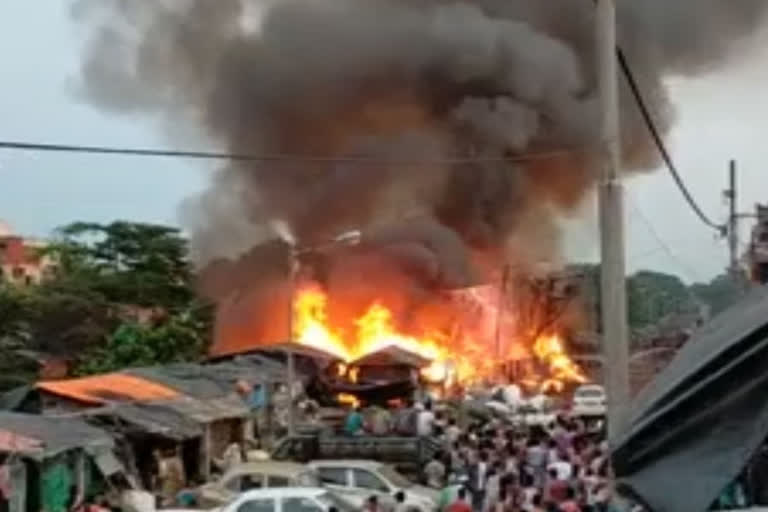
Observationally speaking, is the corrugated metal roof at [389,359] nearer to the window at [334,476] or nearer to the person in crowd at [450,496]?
the window at [334,476]

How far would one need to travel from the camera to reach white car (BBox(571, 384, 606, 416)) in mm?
31572

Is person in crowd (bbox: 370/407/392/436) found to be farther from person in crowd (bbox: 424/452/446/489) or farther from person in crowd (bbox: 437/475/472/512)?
person in crowd (bbox: 437/475/472/512)

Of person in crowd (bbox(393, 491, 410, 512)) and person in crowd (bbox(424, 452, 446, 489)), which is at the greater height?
person in crowd (bbox(424, 452, 446, 489))

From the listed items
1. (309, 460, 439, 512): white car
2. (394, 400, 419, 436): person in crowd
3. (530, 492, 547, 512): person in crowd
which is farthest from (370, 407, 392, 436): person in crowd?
(530, 492, 547, 512): person in crowd

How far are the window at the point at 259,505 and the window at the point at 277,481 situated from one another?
8.18ft

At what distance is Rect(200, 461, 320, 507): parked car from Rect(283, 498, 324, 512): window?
2.21 meters

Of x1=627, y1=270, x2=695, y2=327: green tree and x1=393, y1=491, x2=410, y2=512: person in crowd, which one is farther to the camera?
x1=627, y1=270, x2=695, y2=327: green tree

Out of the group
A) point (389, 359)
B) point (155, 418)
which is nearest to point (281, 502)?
point (155, 418)

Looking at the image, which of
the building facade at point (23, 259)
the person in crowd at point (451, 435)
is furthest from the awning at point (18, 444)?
the building facade at point (23, 259)

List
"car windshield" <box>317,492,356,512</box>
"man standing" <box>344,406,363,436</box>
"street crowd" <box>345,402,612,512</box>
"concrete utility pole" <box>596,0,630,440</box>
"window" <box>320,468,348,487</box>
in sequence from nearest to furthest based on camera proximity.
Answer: "concrete utility pole" <box>596,0,630,440</box> → "street crowd" <box>345,402,612,512</box> → "car windshield" <box>317,492,356,512</box> → "window" <box>320,468,348,487</box> → "man standing" <box>344,406,363,436</box>

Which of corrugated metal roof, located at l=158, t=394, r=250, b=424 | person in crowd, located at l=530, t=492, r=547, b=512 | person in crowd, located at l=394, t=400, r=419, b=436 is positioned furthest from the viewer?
person in crowd, located at l=394, t=400, r=419, b=436

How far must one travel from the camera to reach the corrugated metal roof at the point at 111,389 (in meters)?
21.6

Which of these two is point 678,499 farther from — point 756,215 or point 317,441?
point 756,215

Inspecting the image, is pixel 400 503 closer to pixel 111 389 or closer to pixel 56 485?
pixel 56 485
